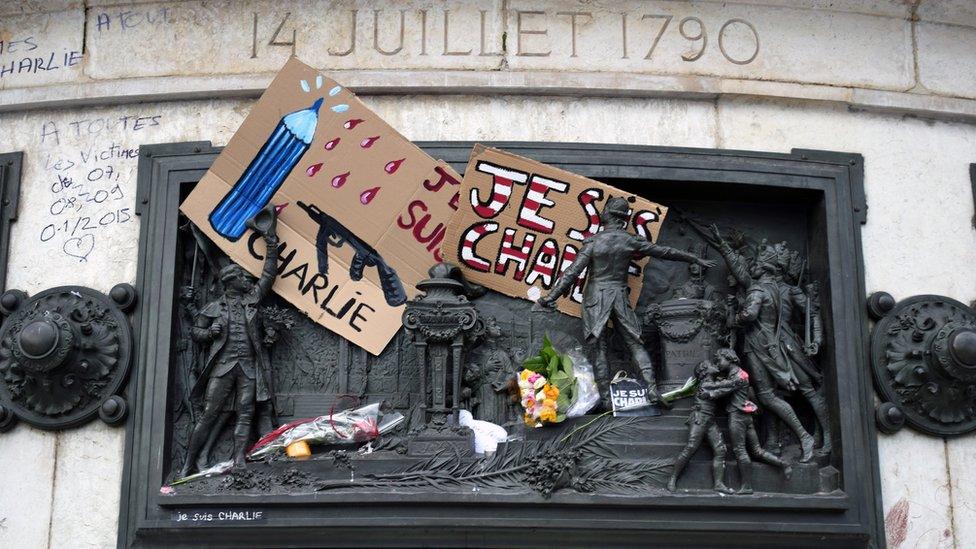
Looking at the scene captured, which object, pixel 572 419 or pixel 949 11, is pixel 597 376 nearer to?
pixel 572 419

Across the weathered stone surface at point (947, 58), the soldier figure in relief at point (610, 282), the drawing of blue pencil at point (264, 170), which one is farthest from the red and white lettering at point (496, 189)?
the weathered stone surface at point (947, 58)

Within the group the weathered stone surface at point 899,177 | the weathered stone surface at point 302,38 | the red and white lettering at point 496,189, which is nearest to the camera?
the red and white lettering at point 496,189

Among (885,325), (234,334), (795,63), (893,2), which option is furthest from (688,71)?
(234,334)

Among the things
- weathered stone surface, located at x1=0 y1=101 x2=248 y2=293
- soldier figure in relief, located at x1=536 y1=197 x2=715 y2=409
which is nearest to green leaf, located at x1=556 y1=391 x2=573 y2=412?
soldier figure in relief, located at x1=536 y1=197 x2=715 y2=409

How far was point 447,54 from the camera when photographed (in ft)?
32.5

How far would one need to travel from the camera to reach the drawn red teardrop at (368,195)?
31.4 feet

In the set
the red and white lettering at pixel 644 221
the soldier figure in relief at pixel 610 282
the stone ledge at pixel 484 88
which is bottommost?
the soldier figure in relief at pixel 610 282

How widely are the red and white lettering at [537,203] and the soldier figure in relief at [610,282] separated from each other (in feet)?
1.43

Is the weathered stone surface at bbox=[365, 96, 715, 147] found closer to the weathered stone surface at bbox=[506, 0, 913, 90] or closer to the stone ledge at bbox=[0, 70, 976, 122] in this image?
the stone ledge at bbox=[0, 70, 976, 122]

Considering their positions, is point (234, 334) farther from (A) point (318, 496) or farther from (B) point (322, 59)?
(B) point (322, 59)

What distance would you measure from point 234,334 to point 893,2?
6.59 meters

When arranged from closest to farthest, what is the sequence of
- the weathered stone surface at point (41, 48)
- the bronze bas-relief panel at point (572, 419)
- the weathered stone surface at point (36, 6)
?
1. the bronze bas-relief panel at point (572, 419)
2. the weathered stone surface at point (41, 48)
3. the weathered stone surface at point (36, 6)

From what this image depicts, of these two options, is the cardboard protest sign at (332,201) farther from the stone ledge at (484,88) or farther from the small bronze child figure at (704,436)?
the small bronze child figure at (704,436)

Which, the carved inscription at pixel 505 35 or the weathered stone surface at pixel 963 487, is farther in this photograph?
the carved inscription at pixel 505 35
